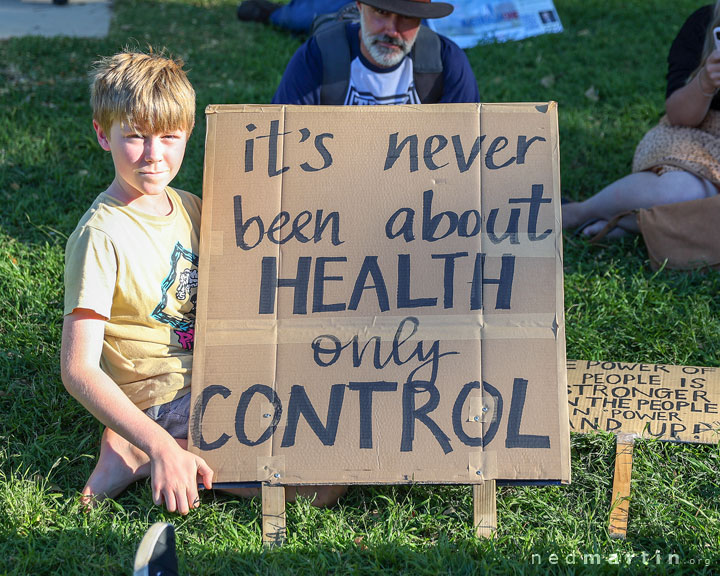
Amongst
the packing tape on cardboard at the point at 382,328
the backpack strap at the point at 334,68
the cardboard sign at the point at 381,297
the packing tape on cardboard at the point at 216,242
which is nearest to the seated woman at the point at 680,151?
the backpack strap at the point at 334,68

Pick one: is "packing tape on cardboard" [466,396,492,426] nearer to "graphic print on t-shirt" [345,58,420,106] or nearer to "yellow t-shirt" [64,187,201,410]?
"yellow t-shirt" [64,187,201,410]

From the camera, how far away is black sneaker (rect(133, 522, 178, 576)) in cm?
159

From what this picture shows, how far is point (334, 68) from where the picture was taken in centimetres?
321

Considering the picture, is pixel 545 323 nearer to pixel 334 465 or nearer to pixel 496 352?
pixel 496 352

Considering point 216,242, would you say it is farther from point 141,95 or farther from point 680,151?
point 680,151

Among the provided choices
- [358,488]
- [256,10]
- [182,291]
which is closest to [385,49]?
[182,291]

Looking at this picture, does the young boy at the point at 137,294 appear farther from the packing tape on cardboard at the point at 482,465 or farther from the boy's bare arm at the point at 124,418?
the packing tape on cardboard at the point at 482,465

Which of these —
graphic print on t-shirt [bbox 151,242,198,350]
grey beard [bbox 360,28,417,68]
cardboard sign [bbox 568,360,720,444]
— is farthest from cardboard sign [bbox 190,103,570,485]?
grey beard [bbox 360,28,417,68]

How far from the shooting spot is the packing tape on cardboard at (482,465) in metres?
2.03

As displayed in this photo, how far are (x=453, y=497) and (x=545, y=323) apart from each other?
584mm

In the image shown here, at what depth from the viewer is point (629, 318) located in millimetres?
3018

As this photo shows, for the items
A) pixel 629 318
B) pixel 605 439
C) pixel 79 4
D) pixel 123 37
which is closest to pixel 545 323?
pixel 605 439
